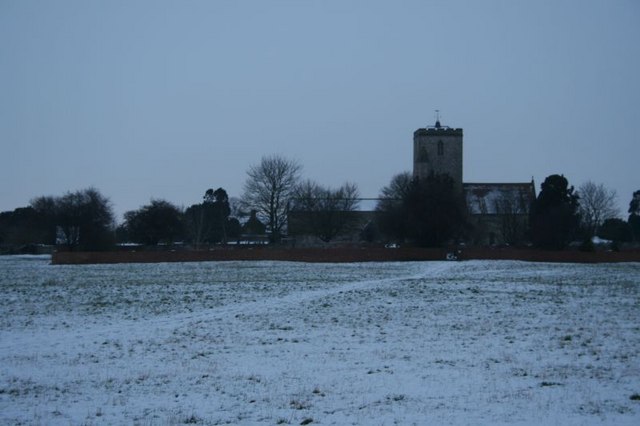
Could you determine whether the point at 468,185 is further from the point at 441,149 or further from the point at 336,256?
the point at 336,256

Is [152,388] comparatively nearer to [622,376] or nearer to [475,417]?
[475,417]

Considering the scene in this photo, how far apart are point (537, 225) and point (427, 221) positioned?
12.6m

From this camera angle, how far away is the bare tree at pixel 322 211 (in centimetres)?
8812

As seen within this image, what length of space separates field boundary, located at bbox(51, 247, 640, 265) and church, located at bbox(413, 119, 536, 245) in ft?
133

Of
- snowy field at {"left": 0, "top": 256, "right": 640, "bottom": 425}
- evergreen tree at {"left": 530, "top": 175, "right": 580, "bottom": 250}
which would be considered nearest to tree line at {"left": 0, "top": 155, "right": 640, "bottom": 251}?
evergreen tree at {"left": 530, "top": 175, "right": 580, "bottom": 250}

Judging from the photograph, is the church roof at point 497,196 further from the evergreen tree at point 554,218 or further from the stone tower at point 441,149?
the evergreen tree at point 554,218

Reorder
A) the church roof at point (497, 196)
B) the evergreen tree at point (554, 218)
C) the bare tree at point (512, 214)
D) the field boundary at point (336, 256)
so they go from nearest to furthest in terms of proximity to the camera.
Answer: the field boundary at point (336, 256), the evergreen tree at point (554, 218), the bare tree at point (512, 214), the church roof at point (497, 196)

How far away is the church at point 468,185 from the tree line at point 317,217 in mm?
1563

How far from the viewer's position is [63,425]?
872 centimetres

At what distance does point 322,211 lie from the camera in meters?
88.8

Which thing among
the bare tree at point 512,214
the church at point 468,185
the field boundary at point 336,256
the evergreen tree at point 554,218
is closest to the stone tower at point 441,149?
the church at point 468,185

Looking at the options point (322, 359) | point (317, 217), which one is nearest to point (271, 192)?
point (317, 217)

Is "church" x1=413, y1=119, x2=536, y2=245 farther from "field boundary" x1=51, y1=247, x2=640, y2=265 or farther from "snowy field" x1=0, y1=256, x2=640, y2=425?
"snowy field" x1=0, y1=256, x2=640, y2=425

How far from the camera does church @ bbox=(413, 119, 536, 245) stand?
323ft
